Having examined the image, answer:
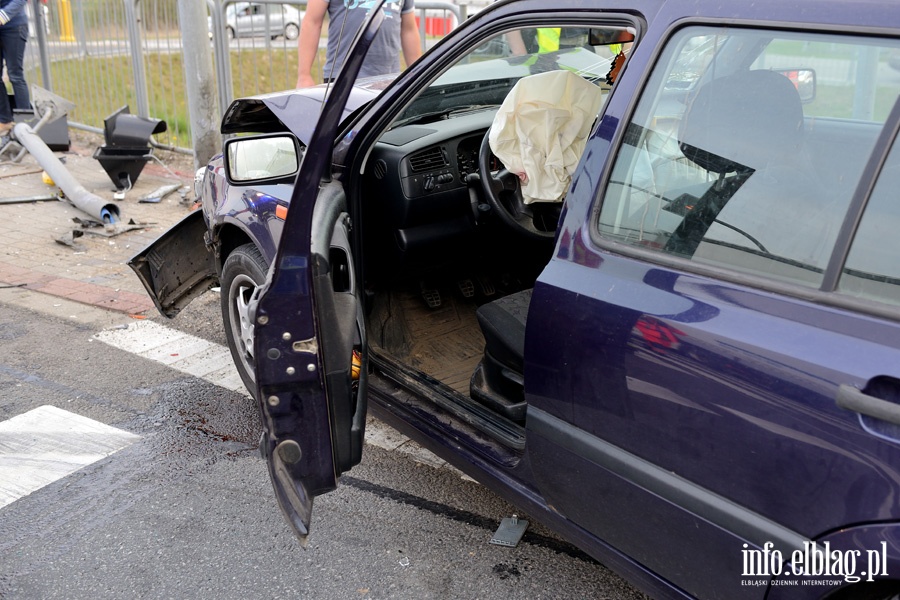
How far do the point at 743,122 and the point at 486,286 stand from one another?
2.14 metres

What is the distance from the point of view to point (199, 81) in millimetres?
6758

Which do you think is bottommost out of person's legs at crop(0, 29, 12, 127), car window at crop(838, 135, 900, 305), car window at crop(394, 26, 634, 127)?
person's legs at crop(0, 29, 12, 127)

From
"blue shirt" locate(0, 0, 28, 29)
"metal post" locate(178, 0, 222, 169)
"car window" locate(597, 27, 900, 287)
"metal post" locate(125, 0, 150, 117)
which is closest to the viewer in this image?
"car window" locate(597, 27, 900, 287)

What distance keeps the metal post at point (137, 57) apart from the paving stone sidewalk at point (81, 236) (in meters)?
0.67

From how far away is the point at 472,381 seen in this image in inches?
118

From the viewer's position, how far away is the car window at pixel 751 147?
1732 mm

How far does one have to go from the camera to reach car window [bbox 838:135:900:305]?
162 cm

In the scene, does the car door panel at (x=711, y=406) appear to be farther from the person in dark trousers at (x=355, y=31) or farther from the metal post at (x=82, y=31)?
the metal post at (x=82, y=31)

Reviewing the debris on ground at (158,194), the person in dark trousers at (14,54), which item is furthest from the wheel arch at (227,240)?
the person in dark trousers at (14,54)

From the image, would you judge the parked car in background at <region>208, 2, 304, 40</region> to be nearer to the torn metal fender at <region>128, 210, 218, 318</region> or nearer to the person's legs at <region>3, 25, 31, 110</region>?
the person's legs at <region>3, 25, 31, 110</region>

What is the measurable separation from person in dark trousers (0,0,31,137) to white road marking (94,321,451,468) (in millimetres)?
5429

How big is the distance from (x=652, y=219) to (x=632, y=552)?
0.87m

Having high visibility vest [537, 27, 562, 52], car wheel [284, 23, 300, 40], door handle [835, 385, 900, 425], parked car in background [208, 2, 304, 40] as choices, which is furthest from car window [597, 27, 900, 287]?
car wheel [284, 23, 300, 40]

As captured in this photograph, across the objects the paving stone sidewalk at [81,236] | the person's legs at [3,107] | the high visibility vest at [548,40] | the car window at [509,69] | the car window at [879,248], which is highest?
the high visibility vest at [548,40]
